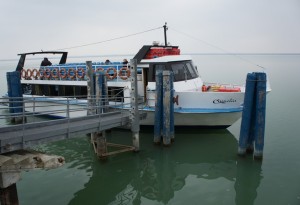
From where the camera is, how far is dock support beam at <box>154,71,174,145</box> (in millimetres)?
10695

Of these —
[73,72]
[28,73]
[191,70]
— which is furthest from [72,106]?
[191,70]

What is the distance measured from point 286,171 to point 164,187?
423cm

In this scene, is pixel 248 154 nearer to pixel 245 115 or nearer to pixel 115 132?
pixel 245 115

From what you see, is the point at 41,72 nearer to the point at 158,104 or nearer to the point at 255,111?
the point at 158,104

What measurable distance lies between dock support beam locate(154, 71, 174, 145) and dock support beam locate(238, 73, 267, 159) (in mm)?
2870

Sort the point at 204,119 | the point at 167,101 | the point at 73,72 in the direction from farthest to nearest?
the point at 73,72, the point at 204,119, the point at 167,101

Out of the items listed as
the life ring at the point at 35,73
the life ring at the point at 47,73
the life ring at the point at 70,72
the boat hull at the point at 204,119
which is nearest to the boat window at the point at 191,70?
the boat hull at the point at 204,119

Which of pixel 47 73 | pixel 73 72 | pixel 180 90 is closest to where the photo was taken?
pixel 180 90

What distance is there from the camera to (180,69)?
1271 centimetres

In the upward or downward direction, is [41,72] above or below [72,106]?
above

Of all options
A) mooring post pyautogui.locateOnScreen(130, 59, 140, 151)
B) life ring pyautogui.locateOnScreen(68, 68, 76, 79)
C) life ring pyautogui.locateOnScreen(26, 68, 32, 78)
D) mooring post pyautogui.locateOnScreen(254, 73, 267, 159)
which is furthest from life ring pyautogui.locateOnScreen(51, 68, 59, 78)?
mooring post pyautogui.locateOnScreen(254, 73, 267, 159)

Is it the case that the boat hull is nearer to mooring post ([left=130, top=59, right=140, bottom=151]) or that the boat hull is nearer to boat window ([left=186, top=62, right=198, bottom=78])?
A: mooring post ([left=130, top=59, right=140, bottom=151])

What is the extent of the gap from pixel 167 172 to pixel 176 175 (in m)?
0.40

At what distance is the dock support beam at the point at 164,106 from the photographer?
10695 millimetres
